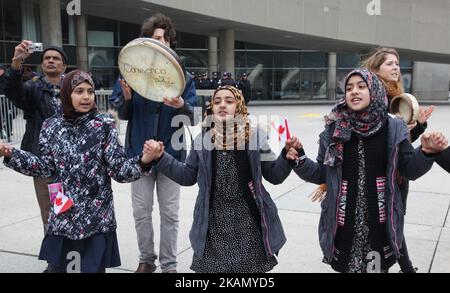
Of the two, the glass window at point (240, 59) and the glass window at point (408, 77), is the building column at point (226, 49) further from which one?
the glass window at point (408, 77)

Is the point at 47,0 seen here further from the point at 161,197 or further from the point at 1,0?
the point at 161,197

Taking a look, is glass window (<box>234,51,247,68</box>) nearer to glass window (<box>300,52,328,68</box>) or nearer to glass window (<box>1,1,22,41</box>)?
glass window (<box>300,52,328,68</box>)

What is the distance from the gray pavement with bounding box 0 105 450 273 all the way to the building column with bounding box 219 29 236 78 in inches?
677

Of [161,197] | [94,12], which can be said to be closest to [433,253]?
[161,197]

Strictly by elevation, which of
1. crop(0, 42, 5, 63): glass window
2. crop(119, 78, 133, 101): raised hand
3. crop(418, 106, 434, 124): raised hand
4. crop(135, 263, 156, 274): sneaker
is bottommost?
crop(135, 263, 156, 274): sneaker

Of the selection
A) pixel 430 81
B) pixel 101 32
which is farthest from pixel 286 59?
pixel 101 32

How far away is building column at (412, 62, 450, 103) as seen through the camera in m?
34.4

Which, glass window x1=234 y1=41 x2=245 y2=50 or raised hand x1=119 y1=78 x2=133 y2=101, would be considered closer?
raised hand x1=119 y1=78 x2=133 y2=101

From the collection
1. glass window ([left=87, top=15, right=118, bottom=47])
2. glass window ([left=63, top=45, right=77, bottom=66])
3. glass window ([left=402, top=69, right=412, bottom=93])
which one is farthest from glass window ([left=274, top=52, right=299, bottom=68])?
Answer: glass window ([left=63, top=45, right=77, bottom=66])

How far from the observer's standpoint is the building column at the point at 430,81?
34.4 metres

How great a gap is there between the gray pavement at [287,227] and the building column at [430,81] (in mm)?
29329

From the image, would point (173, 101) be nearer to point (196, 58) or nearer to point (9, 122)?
point (9, 122)

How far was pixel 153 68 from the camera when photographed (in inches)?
126

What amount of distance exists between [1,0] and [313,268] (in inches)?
885
